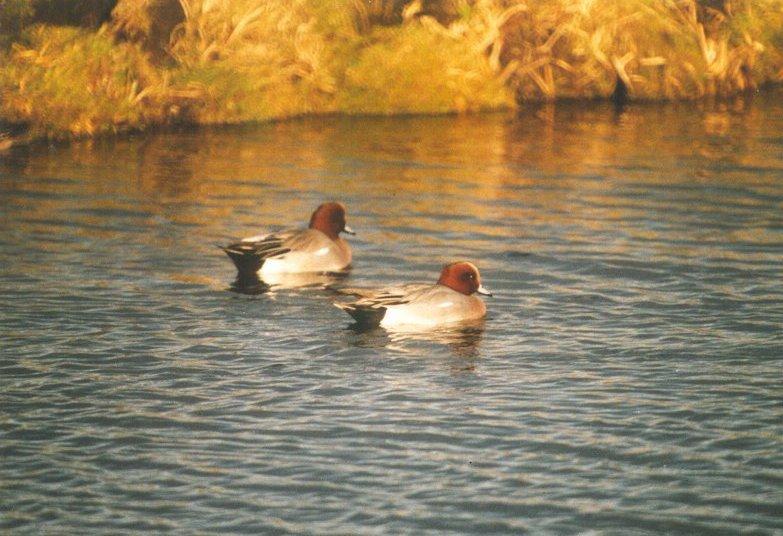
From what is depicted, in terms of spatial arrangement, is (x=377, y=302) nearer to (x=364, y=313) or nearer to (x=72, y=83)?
(x=364, y=313)

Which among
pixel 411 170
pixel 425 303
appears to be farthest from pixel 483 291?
pixel 411 170

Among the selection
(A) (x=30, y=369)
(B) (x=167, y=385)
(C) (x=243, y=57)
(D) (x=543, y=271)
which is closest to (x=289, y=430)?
(B) (x=167, y=385)

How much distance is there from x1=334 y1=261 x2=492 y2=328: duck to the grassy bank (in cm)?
1063

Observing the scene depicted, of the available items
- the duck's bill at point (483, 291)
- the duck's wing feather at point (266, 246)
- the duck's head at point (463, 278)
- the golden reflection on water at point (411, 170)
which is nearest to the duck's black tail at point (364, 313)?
the duck's head at point (463, 278)

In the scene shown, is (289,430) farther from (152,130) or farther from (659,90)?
(659,90)

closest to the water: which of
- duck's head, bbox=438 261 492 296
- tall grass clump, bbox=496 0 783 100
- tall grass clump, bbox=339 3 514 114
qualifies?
duck's head, bbox=438 261 492 296

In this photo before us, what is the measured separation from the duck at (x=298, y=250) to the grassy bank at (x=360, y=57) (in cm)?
779

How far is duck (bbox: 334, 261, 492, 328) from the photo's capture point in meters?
12.9

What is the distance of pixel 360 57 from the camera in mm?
25594

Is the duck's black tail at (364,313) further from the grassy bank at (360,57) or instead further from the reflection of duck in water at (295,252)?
the grassy bank at (360,57)

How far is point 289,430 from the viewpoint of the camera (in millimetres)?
9898

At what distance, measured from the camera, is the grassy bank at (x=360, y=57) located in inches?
899

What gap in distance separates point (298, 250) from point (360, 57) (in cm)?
1078

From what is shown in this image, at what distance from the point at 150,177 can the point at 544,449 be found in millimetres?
11949
